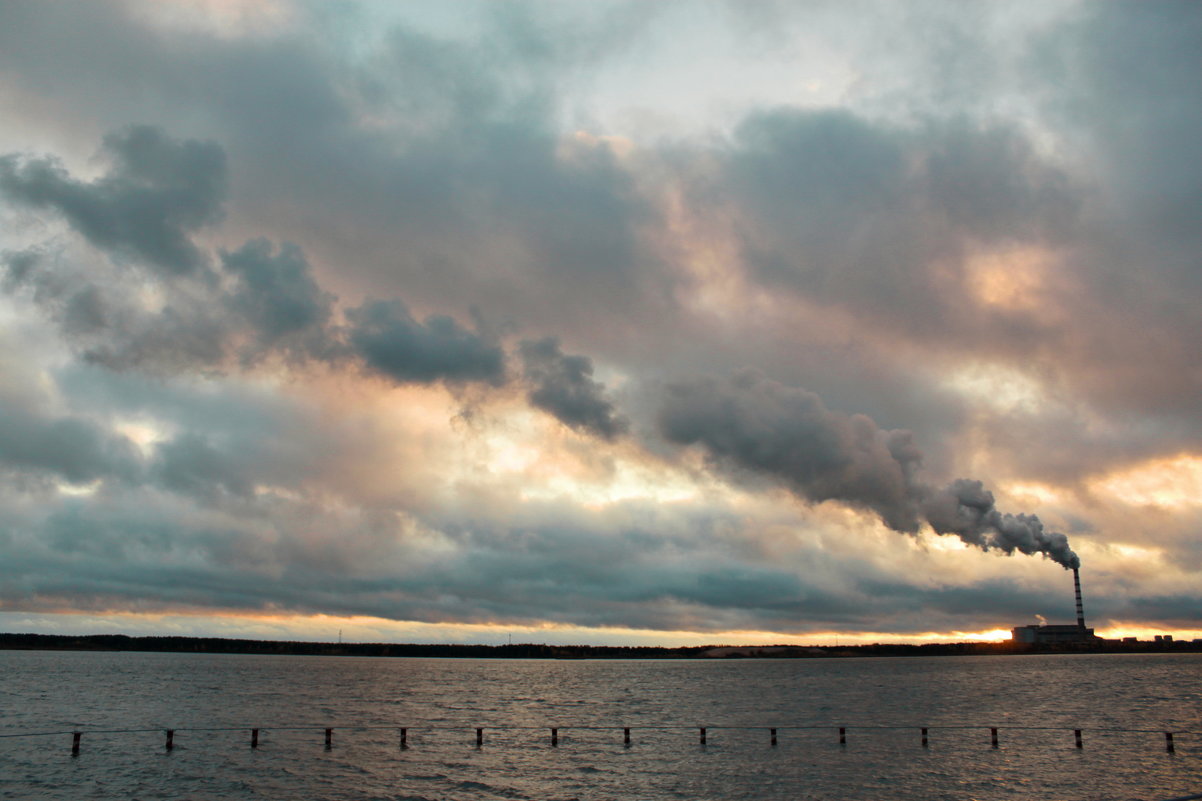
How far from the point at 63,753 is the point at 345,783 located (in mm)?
28631

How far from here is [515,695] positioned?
5999 inches

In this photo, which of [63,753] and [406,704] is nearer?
[63,753]

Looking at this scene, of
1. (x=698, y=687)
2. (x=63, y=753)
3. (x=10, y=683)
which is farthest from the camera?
(x=698, y=687)

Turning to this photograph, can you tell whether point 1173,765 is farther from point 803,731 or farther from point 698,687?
point 698,687

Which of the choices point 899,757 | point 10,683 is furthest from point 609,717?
point 10,683

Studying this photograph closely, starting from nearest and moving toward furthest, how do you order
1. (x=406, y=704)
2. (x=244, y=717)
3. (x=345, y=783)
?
(x=345, y=783)
(x=244, y=717)
(x=406, y=704)

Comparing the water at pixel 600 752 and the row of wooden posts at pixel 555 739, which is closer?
the water at pixel 600 752

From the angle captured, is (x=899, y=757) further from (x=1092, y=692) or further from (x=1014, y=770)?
(x=1092, y=692)

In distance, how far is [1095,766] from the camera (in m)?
62.7

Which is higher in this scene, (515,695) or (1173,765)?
(1173,765)

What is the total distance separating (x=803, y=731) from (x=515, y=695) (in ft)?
258

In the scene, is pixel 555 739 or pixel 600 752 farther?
pixel 555 739

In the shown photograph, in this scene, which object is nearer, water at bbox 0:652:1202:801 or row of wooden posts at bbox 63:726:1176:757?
water at bbox 0:652:1202:801

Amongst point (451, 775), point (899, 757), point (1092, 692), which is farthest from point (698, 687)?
point (451, 775)
